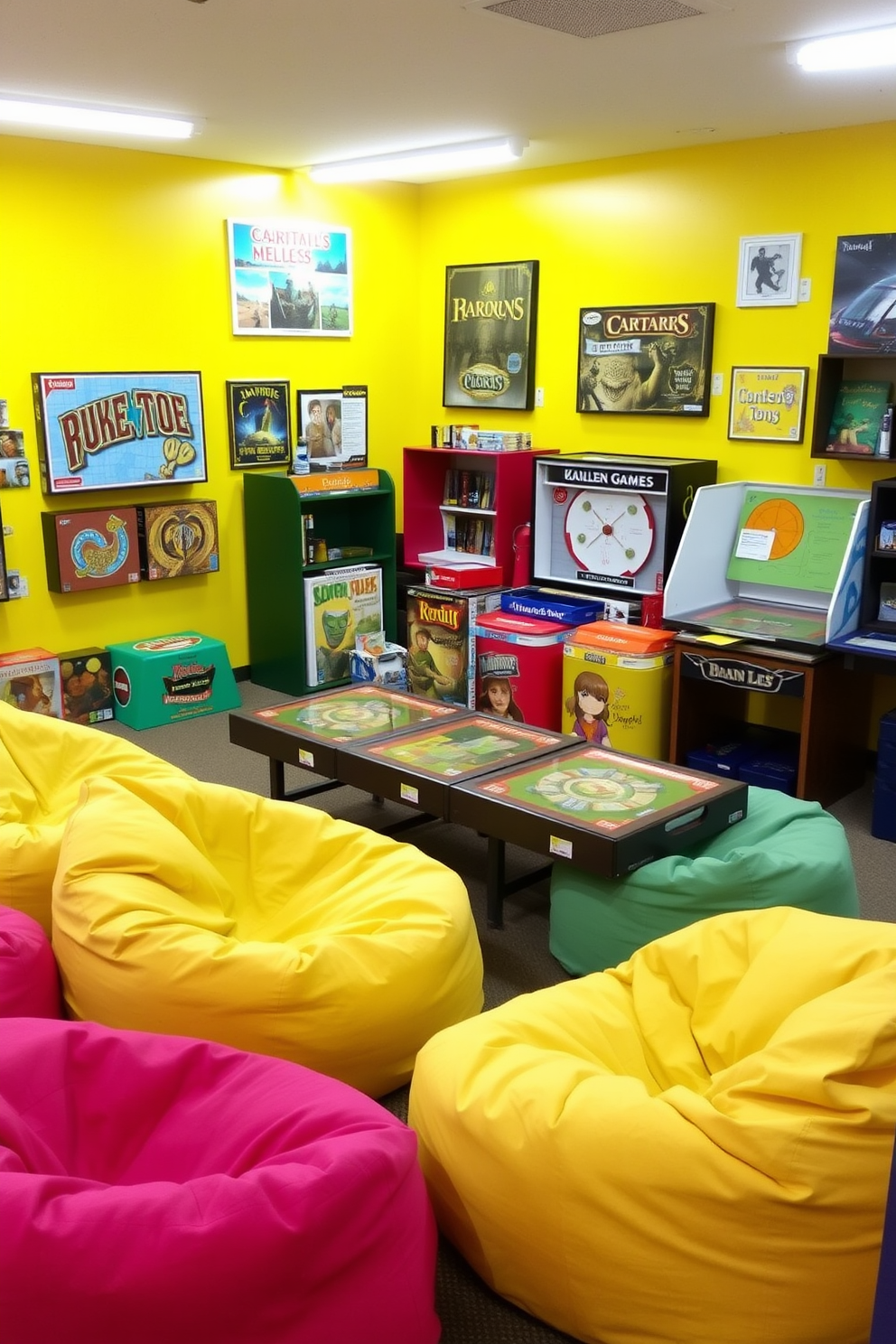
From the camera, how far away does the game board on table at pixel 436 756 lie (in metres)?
3.69

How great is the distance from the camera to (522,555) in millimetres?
6195

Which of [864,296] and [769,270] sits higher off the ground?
[769,270]

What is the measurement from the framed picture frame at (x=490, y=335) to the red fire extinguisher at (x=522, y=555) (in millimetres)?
774

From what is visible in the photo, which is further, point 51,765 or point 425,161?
point 425,161

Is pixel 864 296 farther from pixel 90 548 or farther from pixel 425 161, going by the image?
pixel 90 548

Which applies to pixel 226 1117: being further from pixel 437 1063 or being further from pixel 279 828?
pixel 279 828

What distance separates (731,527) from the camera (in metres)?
5.53

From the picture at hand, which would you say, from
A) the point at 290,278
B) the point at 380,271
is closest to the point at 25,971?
the point at 290,278

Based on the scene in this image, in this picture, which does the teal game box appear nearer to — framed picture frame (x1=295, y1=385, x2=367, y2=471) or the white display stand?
framed picture frame (x1=295, y1=385, x2=367, y2=471)

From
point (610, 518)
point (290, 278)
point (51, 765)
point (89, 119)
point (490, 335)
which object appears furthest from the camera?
point (490, 335)

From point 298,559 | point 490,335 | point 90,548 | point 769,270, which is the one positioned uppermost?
point 769,270

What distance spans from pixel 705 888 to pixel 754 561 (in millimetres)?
2708

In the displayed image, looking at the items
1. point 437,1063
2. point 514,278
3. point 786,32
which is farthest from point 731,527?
point 437,1063

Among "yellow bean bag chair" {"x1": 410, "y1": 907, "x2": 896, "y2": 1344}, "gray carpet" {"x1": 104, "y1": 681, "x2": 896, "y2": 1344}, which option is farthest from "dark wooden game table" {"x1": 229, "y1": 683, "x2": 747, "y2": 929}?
"yellow bean bag chair" {"x1": 410, "y1": 907, "x2": 896, "y2": 1344}
